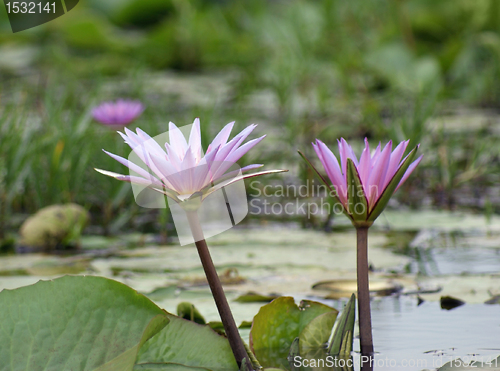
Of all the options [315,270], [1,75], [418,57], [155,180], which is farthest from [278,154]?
[1,75]

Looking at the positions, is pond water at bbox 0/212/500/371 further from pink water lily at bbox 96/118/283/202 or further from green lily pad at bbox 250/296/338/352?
pink water lily at bbox 96/118/283/202

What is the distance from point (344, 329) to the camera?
0.78 m

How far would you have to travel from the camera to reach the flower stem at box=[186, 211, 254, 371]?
691 millimetres

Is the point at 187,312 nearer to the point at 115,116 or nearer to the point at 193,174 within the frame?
the point at 193,174

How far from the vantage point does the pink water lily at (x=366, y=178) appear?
0.73 metres

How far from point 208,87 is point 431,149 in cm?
251

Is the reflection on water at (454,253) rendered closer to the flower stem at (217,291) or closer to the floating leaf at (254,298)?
the floating leaf at (254,298)

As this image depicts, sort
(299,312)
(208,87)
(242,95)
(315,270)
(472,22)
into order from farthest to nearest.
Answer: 1. (472,22)
2. (208,87)
3. (242,95)
4. (315,270)
5. (299,312)

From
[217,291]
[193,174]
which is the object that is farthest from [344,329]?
[193,174]

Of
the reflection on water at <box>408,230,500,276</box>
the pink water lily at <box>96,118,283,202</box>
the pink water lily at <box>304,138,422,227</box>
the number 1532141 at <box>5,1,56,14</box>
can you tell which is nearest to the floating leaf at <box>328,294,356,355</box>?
the pink water lily at <box>304,138,422,227</box>

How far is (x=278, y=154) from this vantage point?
2461 millimetres

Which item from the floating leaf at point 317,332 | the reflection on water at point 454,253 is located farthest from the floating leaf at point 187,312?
the reflection on water at point 454,253

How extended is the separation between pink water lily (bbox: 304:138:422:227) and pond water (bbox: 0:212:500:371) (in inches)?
9.7

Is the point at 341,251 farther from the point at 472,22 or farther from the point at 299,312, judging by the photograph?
the point at 472,22
